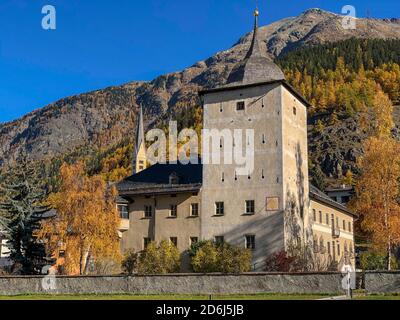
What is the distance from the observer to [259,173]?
44062mm

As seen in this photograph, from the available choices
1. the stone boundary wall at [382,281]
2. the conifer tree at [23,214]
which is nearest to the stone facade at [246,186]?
the conifer tree at [23,214]

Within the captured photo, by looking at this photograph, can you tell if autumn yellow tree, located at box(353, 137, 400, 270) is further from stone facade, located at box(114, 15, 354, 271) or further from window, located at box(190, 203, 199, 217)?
window, located at box(190, 203, 199, 217)

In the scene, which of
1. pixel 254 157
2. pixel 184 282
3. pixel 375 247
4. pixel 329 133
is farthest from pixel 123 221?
pixel 329 133

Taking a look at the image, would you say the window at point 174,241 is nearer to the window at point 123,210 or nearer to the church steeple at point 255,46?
the window at point 123,210

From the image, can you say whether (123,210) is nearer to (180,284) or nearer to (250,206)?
(250,206)

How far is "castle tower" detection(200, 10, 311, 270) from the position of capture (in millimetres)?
42875

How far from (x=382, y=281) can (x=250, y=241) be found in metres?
15.7

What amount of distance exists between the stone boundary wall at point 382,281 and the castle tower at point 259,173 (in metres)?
13.1

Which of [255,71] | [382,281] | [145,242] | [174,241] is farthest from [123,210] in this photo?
[382,281]

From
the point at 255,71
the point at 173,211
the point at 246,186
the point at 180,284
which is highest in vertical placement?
the point at 255,71

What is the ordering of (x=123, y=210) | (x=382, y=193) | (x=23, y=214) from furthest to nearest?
(x=382, y=193) → (x=123, y=210) → (x=23, y=214)

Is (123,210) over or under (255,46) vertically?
under

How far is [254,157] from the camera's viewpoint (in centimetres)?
4441
